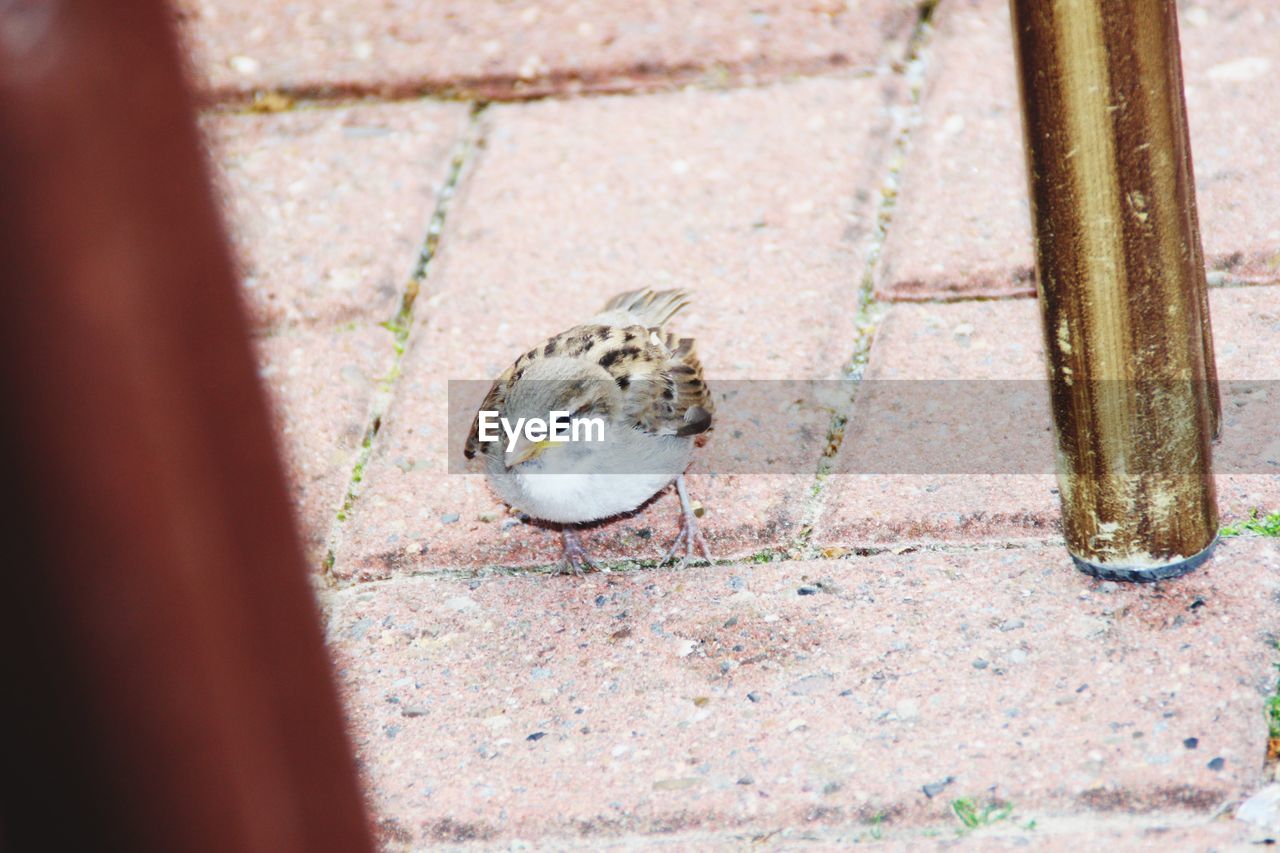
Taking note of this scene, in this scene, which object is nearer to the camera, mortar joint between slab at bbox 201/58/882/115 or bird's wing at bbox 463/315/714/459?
bird's wing at bbox 463/315/714/459

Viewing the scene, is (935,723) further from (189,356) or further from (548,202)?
(548,202)

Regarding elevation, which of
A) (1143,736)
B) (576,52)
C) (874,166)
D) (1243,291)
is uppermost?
(576,52)

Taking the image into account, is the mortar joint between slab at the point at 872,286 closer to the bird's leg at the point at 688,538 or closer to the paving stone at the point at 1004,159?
the paving stone at the point at 1004,159

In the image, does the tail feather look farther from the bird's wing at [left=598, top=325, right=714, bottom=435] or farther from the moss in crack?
the moss in crack

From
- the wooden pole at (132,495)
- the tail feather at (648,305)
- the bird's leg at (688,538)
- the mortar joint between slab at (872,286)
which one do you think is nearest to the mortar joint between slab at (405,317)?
the tail feather at (648,305)

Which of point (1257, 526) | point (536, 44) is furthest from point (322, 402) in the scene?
point (1257, 526)

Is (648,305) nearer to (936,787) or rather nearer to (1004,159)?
(1004,159)

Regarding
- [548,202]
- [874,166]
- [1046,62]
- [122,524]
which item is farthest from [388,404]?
[122,524]

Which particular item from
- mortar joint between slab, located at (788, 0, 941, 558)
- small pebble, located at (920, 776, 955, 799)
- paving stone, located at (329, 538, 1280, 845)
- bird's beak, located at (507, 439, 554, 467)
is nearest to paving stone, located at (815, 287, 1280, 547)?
mortar joint between slab, located at (788, 0, 941, 558)
